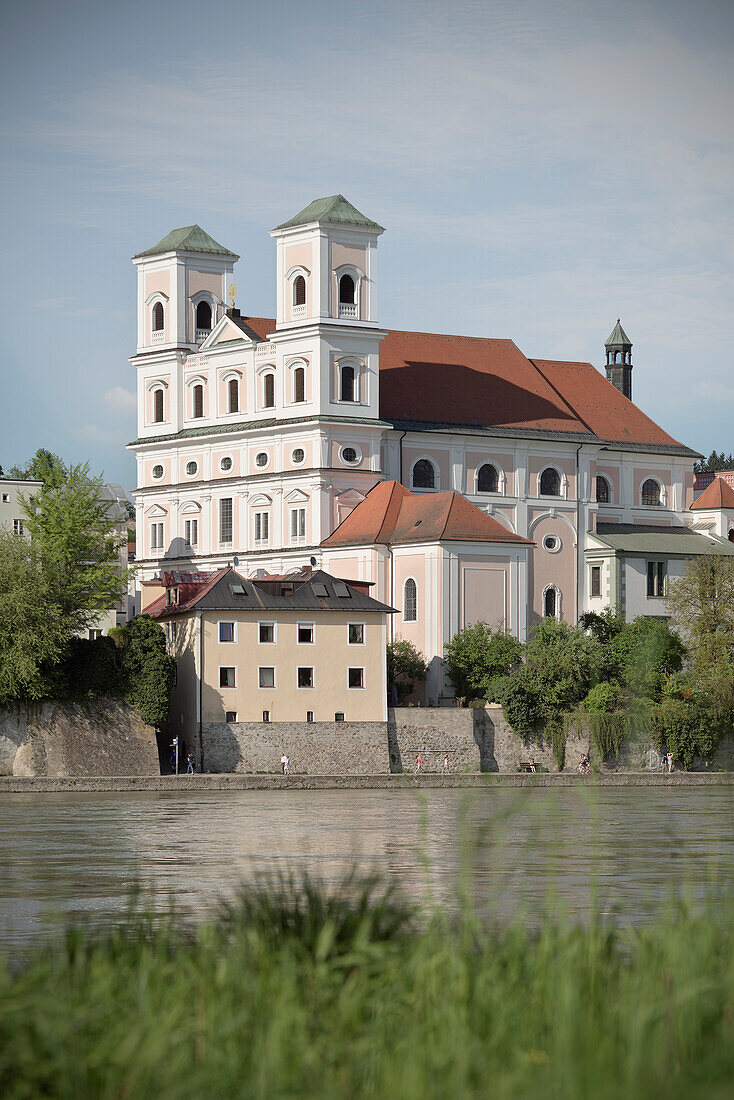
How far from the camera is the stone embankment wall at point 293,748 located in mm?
67500

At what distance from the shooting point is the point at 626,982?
427 inches

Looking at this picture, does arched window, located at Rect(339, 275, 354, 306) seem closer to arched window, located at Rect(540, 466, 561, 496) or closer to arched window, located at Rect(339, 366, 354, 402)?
arched window, located at Rect(339, 366, 354, 402)

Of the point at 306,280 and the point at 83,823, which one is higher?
the point at 306,280

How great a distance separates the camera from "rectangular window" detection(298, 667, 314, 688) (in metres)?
70.1

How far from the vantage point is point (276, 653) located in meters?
69.9

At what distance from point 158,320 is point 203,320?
246 centimetres

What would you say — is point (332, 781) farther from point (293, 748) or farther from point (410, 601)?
point (410, 601)

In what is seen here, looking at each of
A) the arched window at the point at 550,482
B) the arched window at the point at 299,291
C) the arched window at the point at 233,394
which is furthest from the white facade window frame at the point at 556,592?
the arched window at the point at 299,291

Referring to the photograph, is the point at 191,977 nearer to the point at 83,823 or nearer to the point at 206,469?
the point at 83,823

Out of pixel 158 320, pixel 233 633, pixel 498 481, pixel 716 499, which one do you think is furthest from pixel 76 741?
pixel 716 499

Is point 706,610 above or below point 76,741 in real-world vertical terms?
above

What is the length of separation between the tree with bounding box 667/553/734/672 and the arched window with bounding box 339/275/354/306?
2111 centimetres

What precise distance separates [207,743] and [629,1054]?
59484mm

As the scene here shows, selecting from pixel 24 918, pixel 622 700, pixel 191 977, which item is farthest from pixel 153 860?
pixel 622 700
